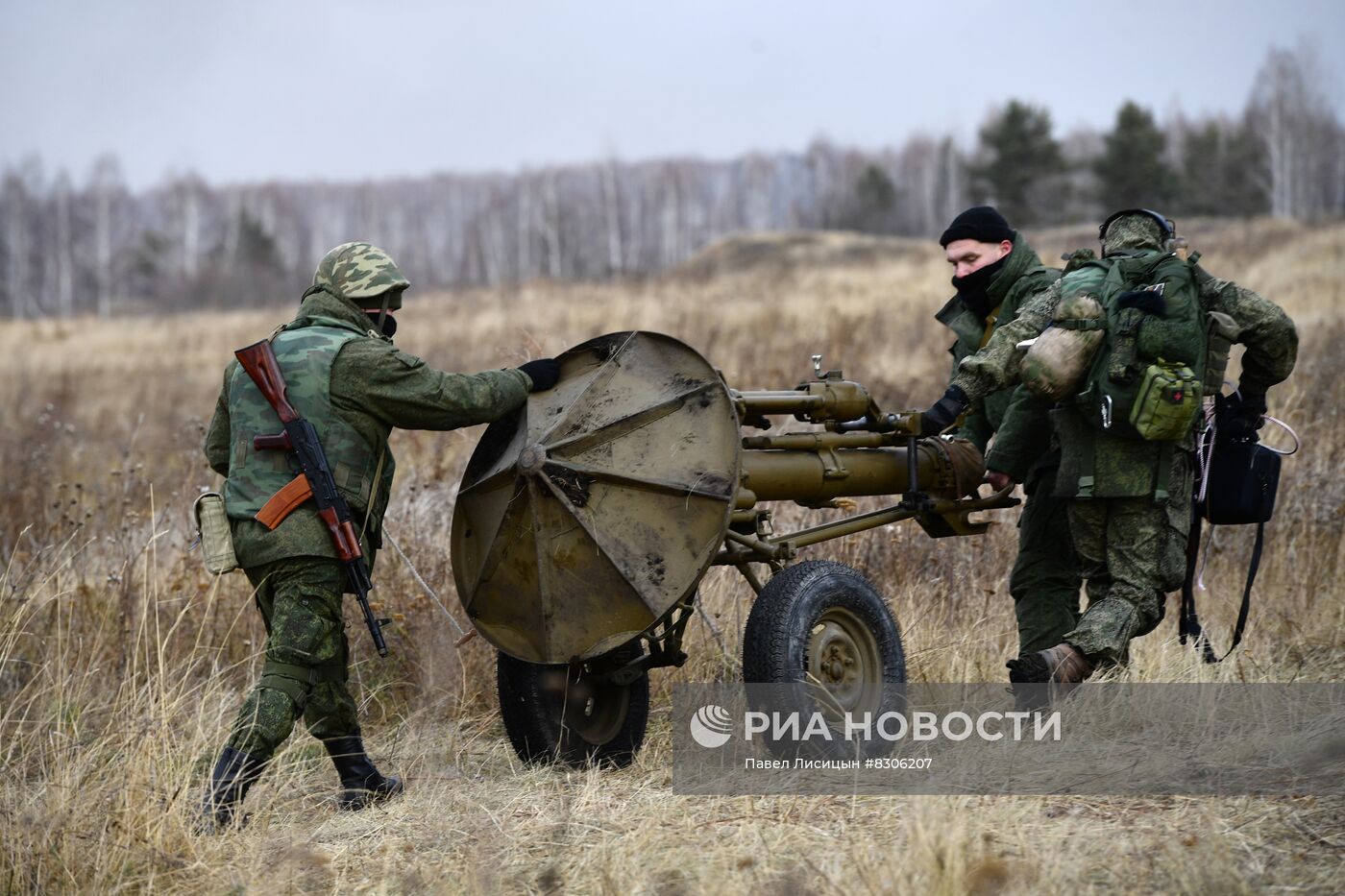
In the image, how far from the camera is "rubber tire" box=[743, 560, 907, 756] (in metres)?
4.72

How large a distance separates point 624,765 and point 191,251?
5840 cm

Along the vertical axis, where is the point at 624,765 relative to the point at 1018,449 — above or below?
below

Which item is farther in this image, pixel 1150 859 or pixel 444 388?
A: pixel 444 388

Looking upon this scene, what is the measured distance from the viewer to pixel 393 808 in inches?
190

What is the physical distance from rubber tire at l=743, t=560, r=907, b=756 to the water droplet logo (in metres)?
0.36

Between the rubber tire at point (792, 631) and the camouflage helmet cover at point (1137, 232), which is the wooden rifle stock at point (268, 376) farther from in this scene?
the camouflage helmet cover at point (1137, 232)

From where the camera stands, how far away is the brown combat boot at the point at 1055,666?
5.03 metres

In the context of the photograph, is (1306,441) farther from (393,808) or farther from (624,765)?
(393,808)

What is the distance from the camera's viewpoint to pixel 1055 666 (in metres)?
5.04

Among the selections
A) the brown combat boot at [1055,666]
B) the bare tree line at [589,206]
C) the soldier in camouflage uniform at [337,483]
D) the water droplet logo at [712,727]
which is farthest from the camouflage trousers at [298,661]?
the bare tree line at [589,206]

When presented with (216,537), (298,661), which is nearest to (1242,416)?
(298,661)

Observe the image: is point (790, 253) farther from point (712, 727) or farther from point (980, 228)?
point (712, 727)

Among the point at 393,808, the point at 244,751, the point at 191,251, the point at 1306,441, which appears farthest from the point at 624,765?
the point at 191,251

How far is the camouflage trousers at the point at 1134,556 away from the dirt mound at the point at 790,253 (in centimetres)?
2444
